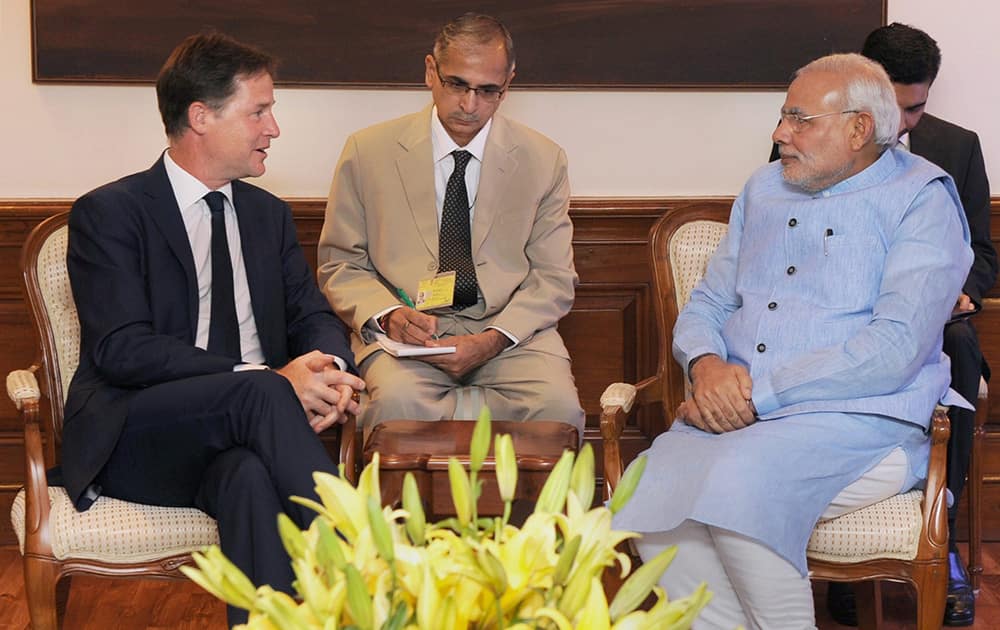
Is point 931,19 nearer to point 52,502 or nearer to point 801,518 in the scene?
point 801,518

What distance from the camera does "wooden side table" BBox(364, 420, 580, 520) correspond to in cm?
302

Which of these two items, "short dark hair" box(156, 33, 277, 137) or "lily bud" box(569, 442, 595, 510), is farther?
"short dark hair" box(156, 33, 277, 137)

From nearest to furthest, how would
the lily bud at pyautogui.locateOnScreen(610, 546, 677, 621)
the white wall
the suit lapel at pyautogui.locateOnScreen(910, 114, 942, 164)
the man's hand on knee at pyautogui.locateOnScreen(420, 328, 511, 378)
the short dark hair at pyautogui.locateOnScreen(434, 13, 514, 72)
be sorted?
the lily bud at pyautogui.locateOnScreen(610, 546, 677, 621) < the man's hand on knee at pyautogui.locateOnScreen(420, 328, 511, 378) < the short dark hair at pyautogui.locateOnScreen(434, 13, 514, 72) < the suit lapel at pyautogui.locateOnScreen(910, 114, 942, 164) < the white wall

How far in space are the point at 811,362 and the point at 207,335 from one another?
143cm

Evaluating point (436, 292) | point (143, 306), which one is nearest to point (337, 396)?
point (143, 306)

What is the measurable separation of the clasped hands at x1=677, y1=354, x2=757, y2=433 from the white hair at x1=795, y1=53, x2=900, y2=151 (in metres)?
0.65

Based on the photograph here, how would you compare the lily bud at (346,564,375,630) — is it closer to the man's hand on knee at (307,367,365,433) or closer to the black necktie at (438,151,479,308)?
the man's hand on knee at (307,367,365,433)

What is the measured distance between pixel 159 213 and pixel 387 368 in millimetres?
746

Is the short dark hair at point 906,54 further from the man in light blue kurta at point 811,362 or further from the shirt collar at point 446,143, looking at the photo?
the shirt collar at point 446,143

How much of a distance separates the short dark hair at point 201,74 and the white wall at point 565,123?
0.96 m

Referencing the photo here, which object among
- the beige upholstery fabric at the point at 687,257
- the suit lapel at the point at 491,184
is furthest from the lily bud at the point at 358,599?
the suit lapel at the point at 491,184

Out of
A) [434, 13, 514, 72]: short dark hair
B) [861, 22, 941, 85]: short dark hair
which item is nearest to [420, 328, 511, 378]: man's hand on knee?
[434, 13, 514, 72]: short dark hair

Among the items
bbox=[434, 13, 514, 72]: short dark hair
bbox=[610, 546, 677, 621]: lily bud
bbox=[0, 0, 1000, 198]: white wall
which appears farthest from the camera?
bbox=[0, 0, 1000, 198]: white wall

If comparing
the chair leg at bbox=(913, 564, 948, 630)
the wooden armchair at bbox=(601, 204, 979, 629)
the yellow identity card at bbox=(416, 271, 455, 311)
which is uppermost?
the yellow identity card at bbox=(416, 271, 455, 311)
